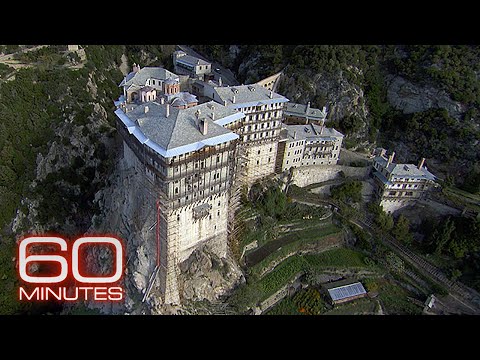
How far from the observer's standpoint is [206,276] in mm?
31672

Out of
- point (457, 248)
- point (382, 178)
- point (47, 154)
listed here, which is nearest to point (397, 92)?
point (382, 178)

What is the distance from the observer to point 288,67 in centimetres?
5206

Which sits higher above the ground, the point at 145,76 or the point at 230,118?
the point at 145,76

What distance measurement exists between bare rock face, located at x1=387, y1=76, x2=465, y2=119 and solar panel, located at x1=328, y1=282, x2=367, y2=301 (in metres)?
27.9

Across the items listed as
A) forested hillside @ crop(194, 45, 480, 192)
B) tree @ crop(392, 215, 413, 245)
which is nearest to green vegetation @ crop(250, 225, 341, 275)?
tree @ crop(392, 215, 413, 245)

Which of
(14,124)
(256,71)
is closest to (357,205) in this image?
(256,71)

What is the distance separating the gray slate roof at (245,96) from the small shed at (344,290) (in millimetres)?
19018

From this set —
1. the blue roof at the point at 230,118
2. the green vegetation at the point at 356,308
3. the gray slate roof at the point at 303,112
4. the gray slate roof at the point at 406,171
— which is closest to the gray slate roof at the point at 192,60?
the gray slate roof at the point at 303,112

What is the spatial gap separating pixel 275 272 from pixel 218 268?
6234 mm

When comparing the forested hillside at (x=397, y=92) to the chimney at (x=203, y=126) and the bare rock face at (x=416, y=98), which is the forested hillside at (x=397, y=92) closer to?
the bare rock face at (x=416, y=98)

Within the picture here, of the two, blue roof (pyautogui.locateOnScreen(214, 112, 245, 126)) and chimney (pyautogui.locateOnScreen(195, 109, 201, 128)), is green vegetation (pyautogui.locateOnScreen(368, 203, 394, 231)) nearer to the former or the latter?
blue roof (pyautogui.locateOnScreen(214, 112, 245, 126))

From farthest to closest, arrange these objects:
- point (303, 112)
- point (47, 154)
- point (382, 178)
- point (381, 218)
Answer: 1. point (303, 112)
2. point (47, 154)
3. point (382, 178)
4. point (381, 218)

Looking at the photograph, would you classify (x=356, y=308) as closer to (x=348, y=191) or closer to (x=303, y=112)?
(x=348, y=191)

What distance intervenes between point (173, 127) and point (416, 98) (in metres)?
39.0
